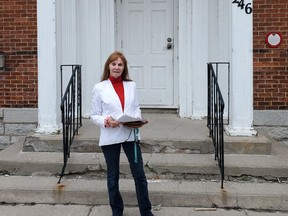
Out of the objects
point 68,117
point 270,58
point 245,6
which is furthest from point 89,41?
point 270,58

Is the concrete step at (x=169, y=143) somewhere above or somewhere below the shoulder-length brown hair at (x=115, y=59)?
below

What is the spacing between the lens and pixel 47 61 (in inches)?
229

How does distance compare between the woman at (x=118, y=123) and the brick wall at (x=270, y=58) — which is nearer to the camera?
the woman at (x=118, y=123)

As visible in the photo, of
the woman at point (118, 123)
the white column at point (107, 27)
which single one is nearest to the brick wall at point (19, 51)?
the white column at point (107, 27)

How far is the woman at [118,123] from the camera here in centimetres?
388

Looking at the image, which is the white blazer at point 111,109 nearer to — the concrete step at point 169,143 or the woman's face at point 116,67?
the woman's face at point 116,67

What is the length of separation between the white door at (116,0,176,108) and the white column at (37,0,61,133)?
180cm

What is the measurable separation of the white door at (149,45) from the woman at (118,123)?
11.3 feet

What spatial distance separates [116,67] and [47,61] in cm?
224

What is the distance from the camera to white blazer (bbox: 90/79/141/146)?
3.88 m

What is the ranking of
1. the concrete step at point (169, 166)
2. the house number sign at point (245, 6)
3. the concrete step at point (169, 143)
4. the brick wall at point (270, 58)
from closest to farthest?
the concrete step at point (169, 166)
the concrete step at point (169, 143)
the house number sign at point (245, 6)
the brick wall at point (270, 58)

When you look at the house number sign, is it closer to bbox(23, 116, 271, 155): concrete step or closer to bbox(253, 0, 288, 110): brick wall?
bbox(253, 0, 288, 110): brick wall

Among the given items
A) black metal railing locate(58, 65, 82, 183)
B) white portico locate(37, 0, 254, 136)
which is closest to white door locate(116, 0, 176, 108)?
white portico locate(37, 0, 254, 136)

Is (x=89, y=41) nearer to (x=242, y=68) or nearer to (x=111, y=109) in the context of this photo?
(x=242, y=68)
